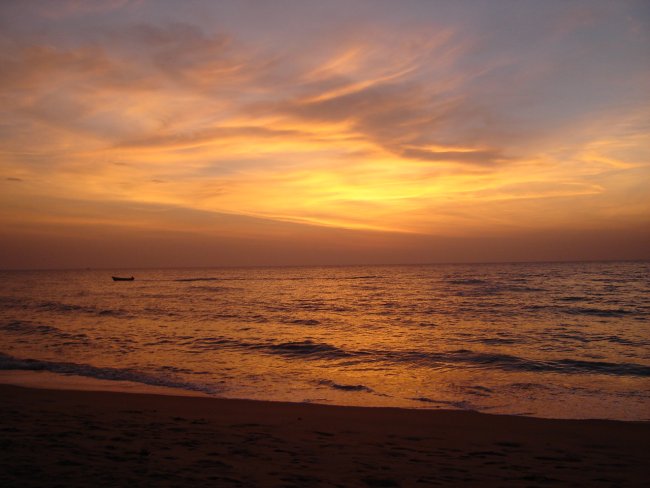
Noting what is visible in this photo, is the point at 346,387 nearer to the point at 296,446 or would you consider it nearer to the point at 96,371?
the point at 296,446

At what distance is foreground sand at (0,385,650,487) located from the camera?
255 inches

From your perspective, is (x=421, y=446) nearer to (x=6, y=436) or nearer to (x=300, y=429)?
(x=300, y=429)

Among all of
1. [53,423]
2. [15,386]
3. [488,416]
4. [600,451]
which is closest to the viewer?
[600,451]

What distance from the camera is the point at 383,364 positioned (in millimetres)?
17594

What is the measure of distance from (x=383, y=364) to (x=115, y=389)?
8859mm

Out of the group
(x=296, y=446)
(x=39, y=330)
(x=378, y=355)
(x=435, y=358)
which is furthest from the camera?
(x=39, y=330)

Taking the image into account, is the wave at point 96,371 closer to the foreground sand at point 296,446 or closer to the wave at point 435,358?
the foreground sand at point 296,446

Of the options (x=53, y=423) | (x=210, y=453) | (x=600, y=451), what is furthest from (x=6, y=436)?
(x=600, y=451)

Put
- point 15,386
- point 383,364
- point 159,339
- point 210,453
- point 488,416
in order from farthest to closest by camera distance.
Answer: point 159,339 → point 383,364 → point 15,386 → point 488,416 → point 210,453

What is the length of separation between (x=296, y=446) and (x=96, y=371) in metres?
10.9

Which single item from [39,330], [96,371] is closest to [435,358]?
[96,371]

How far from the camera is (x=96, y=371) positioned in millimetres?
16328

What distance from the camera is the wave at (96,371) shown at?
14.5 metres

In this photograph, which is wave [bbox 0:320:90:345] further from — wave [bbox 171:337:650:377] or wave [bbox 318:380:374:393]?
wave [bbox 318:380:374:393]
